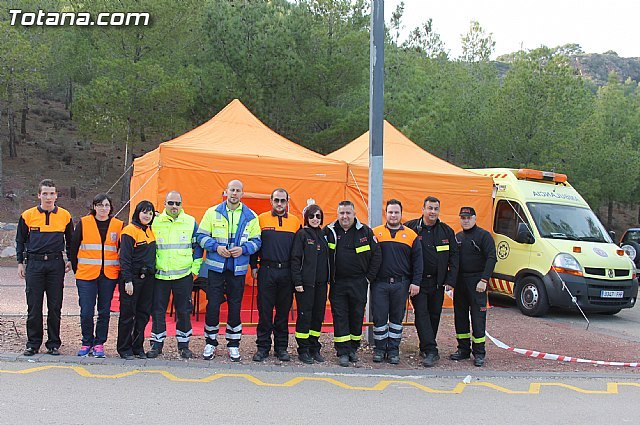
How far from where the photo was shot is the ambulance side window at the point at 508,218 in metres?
11.8

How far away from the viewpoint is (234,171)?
942cm

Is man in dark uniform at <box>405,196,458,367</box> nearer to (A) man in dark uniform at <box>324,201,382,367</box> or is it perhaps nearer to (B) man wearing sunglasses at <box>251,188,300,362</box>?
(A) man in dark uniform at <box>324,201,382,367</box>

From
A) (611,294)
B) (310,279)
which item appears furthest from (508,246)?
(310,279)

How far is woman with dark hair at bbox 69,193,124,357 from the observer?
655 cm

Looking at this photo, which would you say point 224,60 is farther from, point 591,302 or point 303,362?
point 303,362

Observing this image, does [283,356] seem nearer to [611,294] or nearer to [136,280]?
[136,280]

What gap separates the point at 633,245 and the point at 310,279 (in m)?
13.7

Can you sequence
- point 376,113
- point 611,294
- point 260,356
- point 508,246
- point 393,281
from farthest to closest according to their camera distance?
point 508,246, point 611,294, point 376,113, point 393,281, point 260,356

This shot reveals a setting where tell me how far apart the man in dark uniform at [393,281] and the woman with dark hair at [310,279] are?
2.08 feet

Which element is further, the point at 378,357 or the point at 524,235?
the point at 524,235

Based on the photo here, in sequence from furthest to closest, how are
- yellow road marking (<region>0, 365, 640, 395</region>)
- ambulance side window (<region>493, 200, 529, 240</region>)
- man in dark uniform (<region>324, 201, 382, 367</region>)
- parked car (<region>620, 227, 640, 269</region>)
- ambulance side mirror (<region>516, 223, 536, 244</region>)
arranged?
1. parked car (<region>620, 227, 640, 269</region>)
2. ambulance side window (<region>493, 200, 529, 240</region>)
3. ambulance side mirror (<region>516, 223, 536, 244</region>)
4. man in dark uniform (<region>324, 201, 382, 367</region>)
5. yellow road marking (<region>0, 365, 640, 395</region>)

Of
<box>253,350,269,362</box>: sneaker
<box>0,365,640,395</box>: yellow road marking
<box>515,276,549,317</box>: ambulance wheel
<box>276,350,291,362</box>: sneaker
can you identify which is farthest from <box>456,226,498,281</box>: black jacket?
<box>515,276,549,317</box>: ambulance wheel

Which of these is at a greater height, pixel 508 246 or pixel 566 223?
pixel 566 223

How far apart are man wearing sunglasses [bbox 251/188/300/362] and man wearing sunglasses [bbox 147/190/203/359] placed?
752 millimetres
